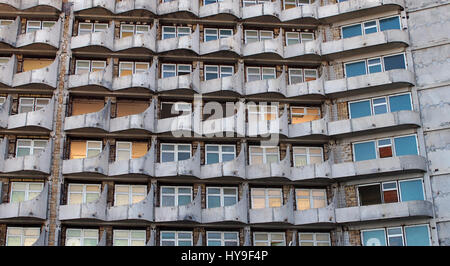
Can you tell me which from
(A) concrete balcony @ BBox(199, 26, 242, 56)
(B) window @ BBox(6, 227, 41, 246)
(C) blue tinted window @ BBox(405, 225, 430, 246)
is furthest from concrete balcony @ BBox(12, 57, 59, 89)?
(C) blue tinted window @ BBox(405, 225, 430, 246)

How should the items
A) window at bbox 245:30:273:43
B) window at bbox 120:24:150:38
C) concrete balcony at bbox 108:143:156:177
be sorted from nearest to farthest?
1. concrete balcony at bbox 108:143:156:177
2. window at bbox 120:24:150:38
3. window at bbox 245:30:273:43

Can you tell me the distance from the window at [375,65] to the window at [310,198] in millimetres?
8678

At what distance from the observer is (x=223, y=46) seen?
46250mm

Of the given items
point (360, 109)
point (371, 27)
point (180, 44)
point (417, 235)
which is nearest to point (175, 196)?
point (180, 44)

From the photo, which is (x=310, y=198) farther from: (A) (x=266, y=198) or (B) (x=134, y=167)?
(B) (x=134, y=167)

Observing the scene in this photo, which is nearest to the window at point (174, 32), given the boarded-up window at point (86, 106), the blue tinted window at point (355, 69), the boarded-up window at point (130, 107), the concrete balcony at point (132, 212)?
the boarded-up window at point (130, 107)

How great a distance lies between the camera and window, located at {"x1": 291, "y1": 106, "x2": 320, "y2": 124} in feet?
154

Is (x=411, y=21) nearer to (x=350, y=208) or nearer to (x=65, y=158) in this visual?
(x=350, y=208)

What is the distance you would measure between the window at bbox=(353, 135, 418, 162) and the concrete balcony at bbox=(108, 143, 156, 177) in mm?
13936

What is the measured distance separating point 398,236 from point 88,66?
24.1 m

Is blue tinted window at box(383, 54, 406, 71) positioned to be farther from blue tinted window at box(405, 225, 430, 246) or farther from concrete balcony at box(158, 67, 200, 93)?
concrete balcony at box(158, 67, 200, 93)

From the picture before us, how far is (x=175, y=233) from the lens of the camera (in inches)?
1700

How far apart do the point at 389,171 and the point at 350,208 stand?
3.47 metres
